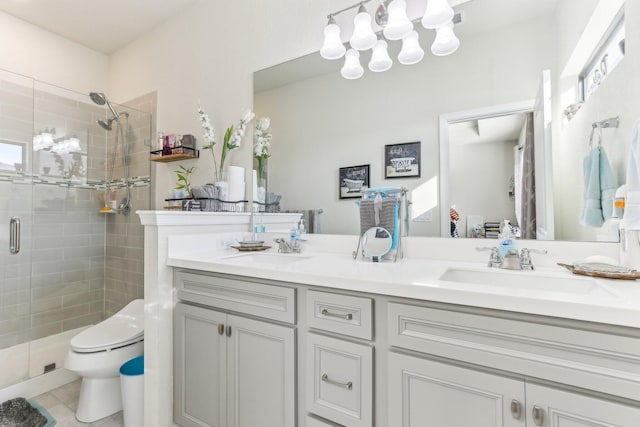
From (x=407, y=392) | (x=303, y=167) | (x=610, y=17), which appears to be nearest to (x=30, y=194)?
(x=303, y=167)

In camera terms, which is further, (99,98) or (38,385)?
(99,98)

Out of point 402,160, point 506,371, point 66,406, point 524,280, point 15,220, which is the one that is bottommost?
point 66,406

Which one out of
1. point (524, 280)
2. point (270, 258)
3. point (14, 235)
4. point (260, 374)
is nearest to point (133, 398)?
point (260, 374)

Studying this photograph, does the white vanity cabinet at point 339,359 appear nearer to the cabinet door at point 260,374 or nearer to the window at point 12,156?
the cabinet door at point 260,374

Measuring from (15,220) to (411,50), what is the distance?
266cm

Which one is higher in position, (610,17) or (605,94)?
(610,17)

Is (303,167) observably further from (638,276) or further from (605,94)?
(638,276)

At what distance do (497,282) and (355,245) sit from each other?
0.70m

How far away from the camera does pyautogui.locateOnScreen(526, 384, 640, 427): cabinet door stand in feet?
2.31

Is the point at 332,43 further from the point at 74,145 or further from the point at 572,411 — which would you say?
the point at 74,145

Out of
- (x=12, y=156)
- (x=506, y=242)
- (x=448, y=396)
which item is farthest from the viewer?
(x=12, y=156)

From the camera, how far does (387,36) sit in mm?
1553

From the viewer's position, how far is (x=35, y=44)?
264 cm

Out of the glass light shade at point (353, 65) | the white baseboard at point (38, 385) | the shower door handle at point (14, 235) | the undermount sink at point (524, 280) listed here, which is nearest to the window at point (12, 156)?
the shower door handle at point (14, 235)
